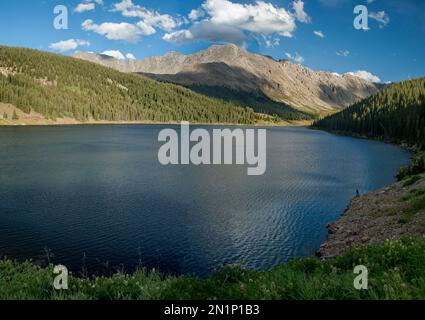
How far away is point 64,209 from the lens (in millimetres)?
45562

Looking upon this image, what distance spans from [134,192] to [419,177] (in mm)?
42842

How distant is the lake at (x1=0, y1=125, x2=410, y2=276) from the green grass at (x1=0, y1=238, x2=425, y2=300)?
14.1 m

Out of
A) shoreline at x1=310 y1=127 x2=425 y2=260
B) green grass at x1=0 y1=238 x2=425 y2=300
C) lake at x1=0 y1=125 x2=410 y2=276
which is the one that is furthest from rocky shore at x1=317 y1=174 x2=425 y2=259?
green grass at x1=0 y1=238 x2=425 y2=300

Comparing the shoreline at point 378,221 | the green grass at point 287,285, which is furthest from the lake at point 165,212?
the green grass at point 287,285

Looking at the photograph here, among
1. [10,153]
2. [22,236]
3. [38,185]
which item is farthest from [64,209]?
[10,153]

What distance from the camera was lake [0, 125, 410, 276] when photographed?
108ft

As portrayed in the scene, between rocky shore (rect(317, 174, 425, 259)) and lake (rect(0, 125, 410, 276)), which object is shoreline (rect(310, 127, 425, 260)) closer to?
rocky shore (rect(317, 174, 425, 259))

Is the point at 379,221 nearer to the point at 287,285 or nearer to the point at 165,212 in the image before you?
the point at 165,212

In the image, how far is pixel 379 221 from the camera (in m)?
36.4

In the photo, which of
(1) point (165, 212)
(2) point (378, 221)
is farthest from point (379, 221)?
(1) point (165, 212)

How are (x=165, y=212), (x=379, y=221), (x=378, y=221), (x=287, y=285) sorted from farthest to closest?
(x=165, y=212) < (x=378, y=221) < (x=379, y=221) < (x=287, y=285)

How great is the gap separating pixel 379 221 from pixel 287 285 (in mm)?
27759

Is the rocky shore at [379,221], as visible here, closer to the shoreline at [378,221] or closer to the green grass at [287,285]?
the shoreline at [378,221]
